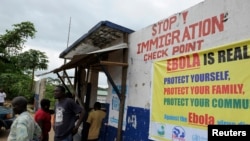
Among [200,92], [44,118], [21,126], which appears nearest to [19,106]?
[21,126]

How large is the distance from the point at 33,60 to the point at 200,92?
24.6 meters

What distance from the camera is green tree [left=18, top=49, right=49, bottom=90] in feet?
88.8

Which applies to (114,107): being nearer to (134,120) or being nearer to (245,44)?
(134,120)

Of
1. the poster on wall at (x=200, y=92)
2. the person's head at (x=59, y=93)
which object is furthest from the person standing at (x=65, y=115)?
the poster on wall at (x=200, y=92)

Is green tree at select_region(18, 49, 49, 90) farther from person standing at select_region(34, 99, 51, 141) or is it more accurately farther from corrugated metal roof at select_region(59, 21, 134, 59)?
person standing at select_region(34, 99, 51, 141)

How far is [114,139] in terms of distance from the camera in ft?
24.0

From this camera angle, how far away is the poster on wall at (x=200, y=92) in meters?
3.66

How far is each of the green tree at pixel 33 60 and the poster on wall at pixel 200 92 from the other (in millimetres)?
23137

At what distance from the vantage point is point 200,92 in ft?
14.1

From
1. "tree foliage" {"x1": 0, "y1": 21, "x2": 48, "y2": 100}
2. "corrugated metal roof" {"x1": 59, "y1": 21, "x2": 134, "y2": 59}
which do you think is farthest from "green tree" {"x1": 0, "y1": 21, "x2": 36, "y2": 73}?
"corrugated metal roof" {"x1": 59, "y1": 21, "x2": 134, "y2": 59}

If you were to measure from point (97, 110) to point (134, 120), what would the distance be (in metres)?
1.42

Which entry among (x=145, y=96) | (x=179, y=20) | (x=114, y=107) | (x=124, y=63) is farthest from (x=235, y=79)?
(x=114, y=107)

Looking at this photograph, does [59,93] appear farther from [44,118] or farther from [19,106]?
[19,106]

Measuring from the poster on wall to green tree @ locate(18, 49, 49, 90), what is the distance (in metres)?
23.1
